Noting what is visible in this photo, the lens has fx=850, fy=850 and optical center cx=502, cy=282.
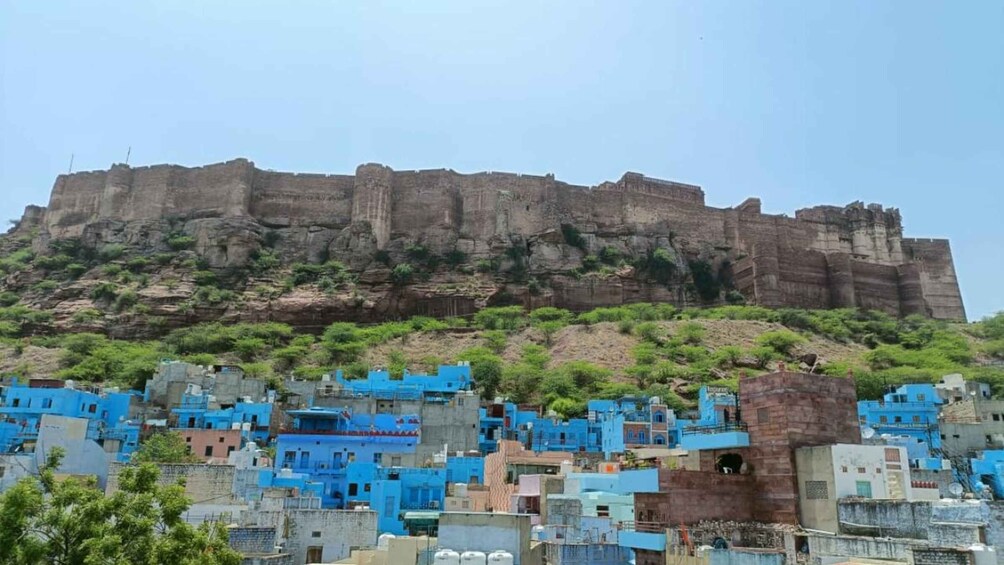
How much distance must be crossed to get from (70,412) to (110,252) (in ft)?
97.6

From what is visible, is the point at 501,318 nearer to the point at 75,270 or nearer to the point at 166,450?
the point at 75,270

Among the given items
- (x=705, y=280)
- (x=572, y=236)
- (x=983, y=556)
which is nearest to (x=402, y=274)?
(x=572, y=236)

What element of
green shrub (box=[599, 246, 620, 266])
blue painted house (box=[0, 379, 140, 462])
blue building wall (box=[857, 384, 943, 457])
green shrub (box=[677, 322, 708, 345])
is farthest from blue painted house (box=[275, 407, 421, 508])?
green shrub (box=[599, 246, 620, 266])

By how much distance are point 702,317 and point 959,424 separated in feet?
78.9

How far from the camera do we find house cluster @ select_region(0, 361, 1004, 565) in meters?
12.5

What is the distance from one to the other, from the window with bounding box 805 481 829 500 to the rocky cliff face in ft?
134

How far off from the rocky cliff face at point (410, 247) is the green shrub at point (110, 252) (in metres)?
0.19

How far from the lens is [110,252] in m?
56.2

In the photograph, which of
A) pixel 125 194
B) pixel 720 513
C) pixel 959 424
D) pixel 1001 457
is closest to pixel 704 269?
pixel 959 424

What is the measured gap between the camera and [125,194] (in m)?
59.7

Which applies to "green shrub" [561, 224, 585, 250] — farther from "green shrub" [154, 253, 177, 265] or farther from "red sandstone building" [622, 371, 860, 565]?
"red sandstone building" [622, 371, 860, 565]

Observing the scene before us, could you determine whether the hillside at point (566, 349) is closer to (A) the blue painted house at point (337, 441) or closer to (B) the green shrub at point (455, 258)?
(B) the green shrub at point (455, 258)

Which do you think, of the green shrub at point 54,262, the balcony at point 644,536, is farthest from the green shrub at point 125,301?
the balcony at point 644,536

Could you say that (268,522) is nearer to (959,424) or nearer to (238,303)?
(959,424)
